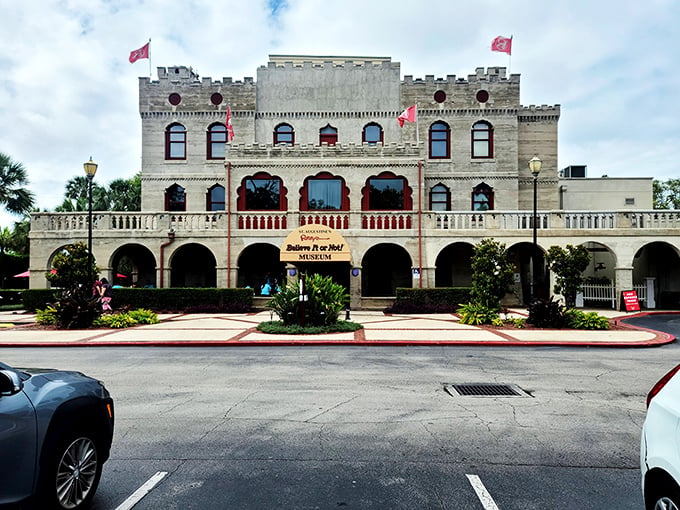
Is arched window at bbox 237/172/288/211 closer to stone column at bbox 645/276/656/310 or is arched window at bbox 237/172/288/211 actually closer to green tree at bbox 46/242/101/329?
green tree at bbox 46/242/101/329

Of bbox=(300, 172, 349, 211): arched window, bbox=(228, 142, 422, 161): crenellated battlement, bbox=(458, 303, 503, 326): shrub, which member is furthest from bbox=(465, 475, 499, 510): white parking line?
bbox=(228, 142, 422, 161): crenellated battlement

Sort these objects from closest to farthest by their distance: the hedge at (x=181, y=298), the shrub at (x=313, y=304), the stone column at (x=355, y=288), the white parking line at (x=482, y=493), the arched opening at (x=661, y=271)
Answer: the white parking line at (x=482, y=493)
the shrub at (x=313, y=304)
the hedge at (x=181, y=298)
the stone column at (x=355, y=288)
the arched opening at (x=661, y=271)

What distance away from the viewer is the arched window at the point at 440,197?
28172 millimetres

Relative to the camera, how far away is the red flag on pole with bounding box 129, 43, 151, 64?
85.6ft

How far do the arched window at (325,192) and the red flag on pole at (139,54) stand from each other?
1174 cm

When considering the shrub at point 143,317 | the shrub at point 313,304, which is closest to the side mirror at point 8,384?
the shrub at point 313,304

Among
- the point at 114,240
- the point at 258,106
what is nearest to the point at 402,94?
the point at 258,106

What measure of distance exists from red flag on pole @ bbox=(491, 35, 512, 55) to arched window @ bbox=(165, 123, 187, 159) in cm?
1861

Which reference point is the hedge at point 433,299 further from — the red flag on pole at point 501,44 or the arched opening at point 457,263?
the red flag on pole at point 501,44

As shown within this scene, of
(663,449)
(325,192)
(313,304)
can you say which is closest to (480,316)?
(313,304)

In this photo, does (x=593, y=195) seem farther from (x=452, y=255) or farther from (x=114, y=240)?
(x=114, y=240)

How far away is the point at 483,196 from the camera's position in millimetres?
28172

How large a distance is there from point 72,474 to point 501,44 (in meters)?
28.6

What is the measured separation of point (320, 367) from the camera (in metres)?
10.0
